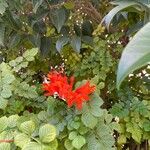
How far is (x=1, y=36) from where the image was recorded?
3.75 ft

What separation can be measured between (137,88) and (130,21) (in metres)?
0.34

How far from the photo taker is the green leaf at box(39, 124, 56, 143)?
919 mm

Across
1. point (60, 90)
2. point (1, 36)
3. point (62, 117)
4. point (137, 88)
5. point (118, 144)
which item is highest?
point (1, 36)

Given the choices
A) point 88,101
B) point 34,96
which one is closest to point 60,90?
point 88,101

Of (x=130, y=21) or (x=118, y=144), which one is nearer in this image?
(x=130, y=21)

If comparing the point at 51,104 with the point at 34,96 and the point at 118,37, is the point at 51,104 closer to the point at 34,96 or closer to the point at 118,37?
the point at 34,96

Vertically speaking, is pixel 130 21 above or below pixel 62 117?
above

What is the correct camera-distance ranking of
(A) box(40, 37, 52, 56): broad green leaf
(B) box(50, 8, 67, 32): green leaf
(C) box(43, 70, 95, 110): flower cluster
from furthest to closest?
(A) box(40, 37, 52, 56): broad green leaf < (B) box(50, 8, 67, 32): green leaf < (C) box(43, 70, 95, 110): flower cluster

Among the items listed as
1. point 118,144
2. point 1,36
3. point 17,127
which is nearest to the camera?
point 17,127

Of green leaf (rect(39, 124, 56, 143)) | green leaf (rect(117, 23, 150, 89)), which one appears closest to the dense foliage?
green leaf (rect(39, 124, 56, 143))

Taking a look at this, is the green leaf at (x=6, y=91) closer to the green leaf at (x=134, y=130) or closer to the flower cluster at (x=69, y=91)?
A: the flower cluster at (x=69, y=91)

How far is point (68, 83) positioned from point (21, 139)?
1.05 feet

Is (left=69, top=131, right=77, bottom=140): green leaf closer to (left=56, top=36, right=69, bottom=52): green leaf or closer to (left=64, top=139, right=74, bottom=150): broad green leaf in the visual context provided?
(left=64, top=139, right=74, bottom=150): broad green leaf

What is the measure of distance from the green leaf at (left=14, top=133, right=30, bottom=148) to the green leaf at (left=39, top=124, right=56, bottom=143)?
40 mm
